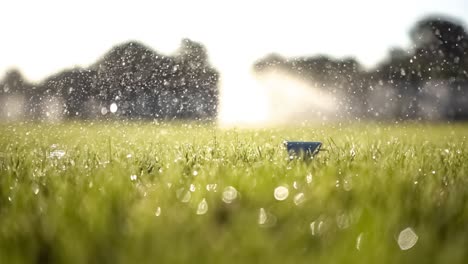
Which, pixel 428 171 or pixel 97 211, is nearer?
pixel 97 211

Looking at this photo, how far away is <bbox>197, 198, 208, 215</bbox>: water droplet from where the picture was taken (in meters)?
1.80

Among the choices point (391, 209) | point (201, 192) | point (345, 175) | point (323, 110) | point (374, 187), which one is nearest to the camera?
point (391, 209)

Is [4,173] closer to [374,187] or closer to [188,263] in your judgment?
[374,187]

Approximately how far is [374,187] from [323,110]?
92.9 feet

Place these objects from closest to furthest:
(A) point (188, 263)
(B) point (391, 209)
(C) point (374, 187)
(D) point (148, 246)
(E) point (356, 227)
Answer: (A) point (188, 263) → (D) point (148, 246) → (E) point (356, 227) → (B) point (391, 209) → (C) point (374, 187)

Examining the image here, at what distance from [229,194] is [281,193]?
0.22 m

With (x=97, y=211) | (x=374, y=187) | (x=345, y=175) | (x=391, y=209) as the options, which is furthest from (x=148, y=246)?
(x=345, y=175)

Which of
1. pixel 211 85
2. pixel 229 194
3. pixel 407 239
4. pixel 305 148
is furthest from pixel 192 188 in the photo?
pixel 211 85

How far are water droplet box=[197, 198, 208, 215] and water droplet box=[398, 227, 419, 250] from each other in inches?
27.0

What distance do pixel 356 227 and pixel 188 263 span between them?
1.69 feet

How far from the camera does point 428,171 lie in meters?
3.30

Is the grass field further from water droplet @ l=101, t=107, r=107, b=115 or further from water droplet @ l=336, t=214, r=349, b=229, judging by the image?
water droplet @ l=101, t=107, r=107, b=115

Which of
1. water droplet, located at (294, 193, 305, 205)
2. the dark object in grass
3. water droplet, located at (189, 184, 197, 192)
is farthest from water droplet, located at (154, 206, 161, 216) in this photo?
the dark object in grass

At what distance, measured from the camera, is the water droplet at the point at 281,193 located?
209cm
